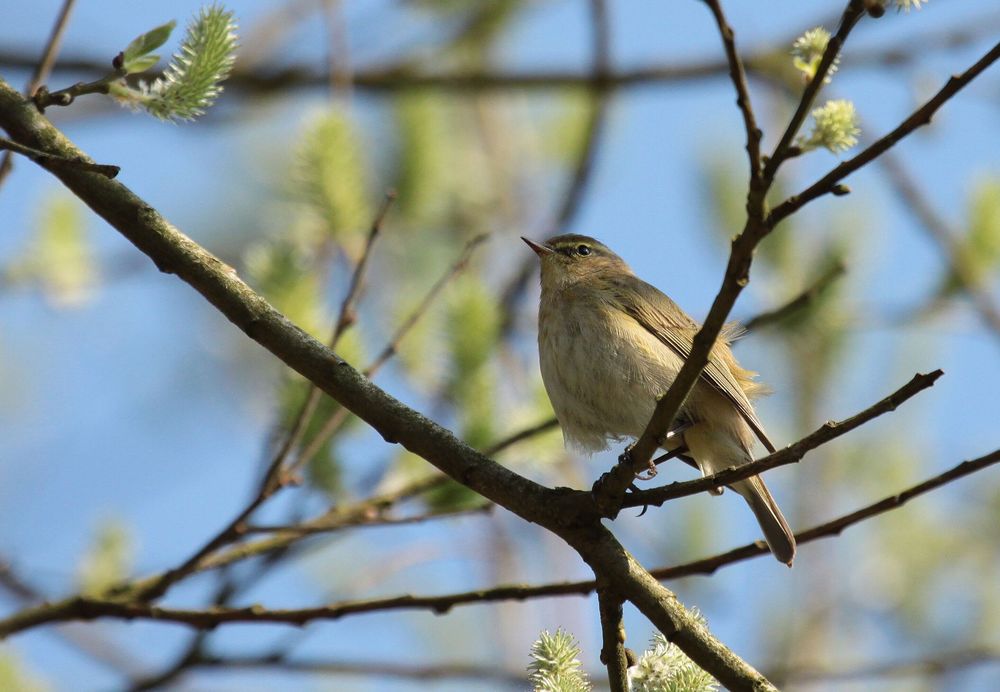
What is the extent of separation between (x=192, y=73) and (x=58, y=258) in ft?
8.52

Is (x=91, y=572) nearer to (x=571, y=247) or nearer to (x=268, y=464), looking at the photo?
(x=268, y=464)

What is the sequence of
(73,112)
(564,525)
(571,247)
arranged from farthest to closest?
(73,112)
(571,247)
(564,525)

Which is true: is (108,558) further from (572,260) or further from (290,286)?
(572,260)

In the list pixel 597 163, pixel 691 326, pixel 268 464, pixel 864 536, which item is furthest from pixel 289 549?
pixel 864 536

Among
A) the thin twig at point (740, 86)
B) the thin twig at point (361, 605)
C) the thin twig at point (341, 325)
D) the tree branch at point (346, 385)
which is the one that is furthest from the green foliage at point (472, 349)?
the thin twig at point (740, 86)

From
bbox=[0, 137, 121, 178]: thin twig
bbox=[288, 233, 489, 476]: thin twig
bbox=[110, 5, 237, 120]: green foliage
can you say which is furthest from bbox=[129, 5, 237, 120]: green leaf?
bbox=[288, 233, 489, 476]: thin twig

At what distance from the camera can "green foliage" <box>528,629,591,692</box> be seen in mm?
2287

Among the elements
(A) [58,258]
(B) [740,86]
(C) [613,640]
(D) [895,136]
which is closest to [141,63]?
(B) [740,86]

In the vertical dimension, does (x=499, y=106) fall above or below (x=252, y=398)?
above

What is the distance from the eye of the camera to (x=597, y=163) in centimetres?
639

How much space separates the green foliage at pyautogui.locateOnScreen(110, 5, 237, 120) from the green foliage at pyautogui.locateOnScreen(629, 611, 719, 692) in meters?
1.61

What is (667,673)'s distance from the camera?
2494mm

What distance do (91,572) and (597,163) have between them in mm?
3620

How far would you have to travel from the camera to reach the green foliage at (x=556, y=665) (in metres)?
2.29
